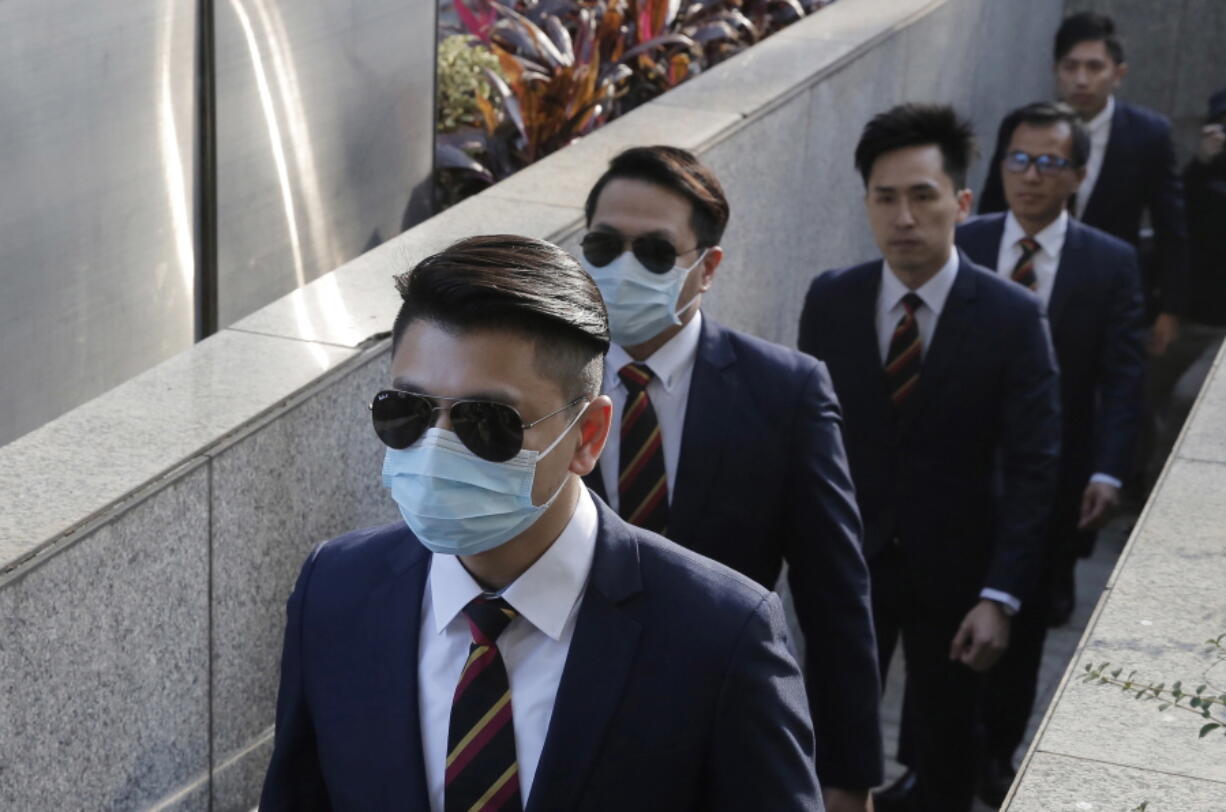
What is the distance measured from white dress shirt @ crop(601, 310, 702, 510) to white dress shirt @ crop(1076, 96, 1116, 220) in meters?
4.56

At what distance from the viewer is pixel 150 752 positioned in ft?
13.3

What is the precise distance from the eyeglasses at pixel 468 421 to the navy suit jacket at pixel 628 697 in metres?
0.20

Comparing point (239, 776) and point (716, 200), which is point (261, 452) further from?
point (716, 200)

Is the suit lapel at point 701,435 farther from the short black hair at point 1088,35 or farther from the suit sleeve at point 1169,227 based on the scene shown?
the short black hair at point 1088,35

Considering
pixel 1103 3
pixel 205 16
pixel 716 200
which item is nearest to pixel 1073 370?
pixel 716 200

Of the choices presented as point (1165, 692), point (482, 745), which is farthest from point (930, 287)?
point (482, 745)

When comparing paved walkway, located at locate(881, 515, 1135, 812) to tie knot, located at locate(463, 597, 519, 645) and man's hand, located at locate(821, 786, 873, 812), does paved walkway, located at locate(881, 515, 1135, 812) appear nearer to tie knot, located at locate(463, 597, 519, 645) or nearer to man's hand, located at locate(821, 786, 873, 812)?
man's hand, located at locate(821, 786, 873, 812)

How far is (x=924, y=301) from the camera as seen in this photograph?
236 inches

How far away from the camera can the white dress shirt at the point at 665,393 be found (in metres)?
4.50

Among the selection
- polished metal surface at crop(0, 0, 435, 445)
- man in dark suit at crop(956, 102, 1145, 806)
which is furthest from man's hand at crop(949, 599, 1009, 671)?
polished metal surface at crop(0, 0, 435, 445)

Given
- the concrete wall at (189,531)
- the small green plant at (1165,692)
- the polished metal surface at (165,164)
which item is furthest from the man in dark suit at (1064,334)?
the small green plant at (1165,692)

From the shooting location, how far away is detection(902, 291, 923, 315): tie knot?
600cm

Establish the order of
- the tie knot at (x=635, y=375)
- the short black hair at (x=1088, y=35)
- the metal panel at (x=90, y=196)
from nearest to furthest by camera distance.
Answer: the tie knot at (x=635, y=375) < the metal panel at (x=90, y=196) < the short black hair at (x=1088, y=35)

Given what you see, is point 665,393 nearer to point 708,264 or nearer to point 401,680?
point 708,264
